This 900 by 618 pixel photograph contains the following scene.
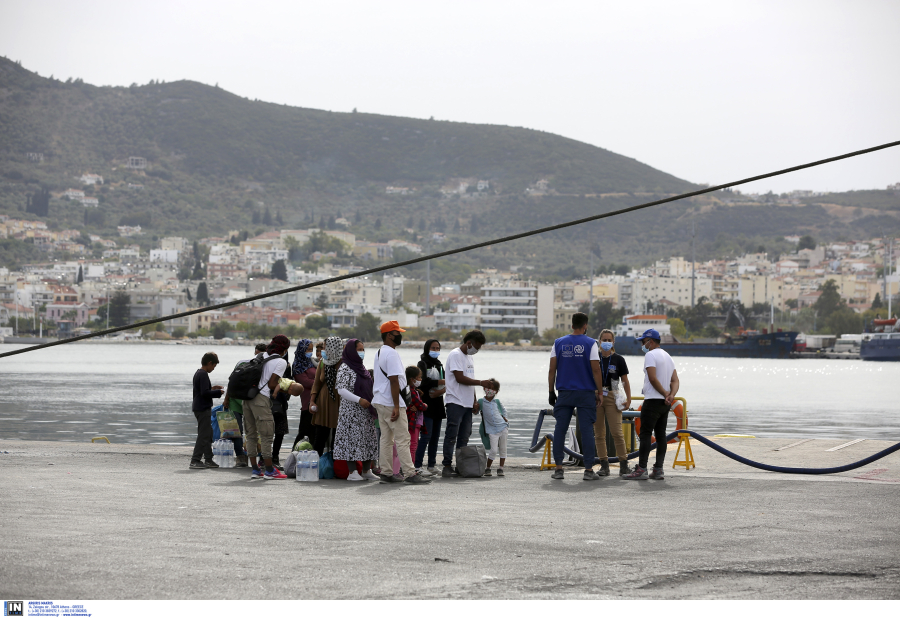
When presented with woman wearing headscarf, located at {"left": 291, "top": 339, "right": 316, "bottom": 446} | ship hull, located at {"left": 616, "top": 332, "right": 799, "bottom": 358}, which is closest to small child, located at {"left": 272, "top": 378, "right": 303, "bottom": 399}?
woman wearing headscarf, located at {"left": 291, "top": 339, "right": 316, "bottom": 446}

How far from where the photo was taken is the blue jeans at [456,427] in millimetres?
9844

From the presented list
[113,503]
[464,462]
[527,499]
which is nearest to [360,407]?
[464,462]

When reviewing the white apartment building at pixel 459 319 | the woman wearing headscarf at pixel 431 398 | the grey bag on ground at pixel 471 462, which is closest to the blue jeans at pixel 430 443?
the woman wearing headscarf at pixel 431 398

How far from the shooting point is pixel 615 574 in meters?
5.02

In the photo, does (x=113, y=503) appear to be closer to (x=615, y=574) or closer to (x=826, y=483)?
(x=615, y=574)

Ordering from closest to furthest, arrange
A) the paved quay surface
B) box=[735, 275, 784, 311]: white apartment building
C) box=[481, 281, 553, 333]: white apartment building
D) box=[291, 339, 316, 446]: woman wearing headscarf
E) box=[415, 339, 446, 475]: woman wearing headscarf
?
1. the paved quay surface
2. box=[415, 339, 446, 475]: woman wearing headscarf
3. box=[291, 339, 316, 446]: woman wearing headscarf
4. box=[481, 281, 553, 333]: white apartment building
5. box=[735, 275, 784, 311]: white apartment building

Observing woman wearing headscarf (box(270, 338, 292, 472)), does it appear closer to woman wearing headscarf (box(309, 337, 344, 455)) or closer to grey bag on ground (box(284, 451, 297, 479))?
grey bag on ground (box(284, 451, 297, 479))

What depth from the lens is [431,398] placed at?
10008 mm

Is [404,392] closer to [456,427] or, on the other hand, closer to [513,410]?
[456,427]

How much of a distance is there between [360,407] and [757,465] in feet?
12.5

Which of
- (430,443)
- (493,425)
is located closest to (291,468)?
(430,443)

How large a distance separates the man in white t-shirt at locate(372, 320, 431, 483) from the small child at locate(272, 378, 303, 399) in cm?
100

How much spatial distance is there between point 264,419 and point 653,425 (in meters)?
3.61

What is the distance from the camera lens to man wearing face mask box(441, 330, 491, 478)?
31.8 feet
